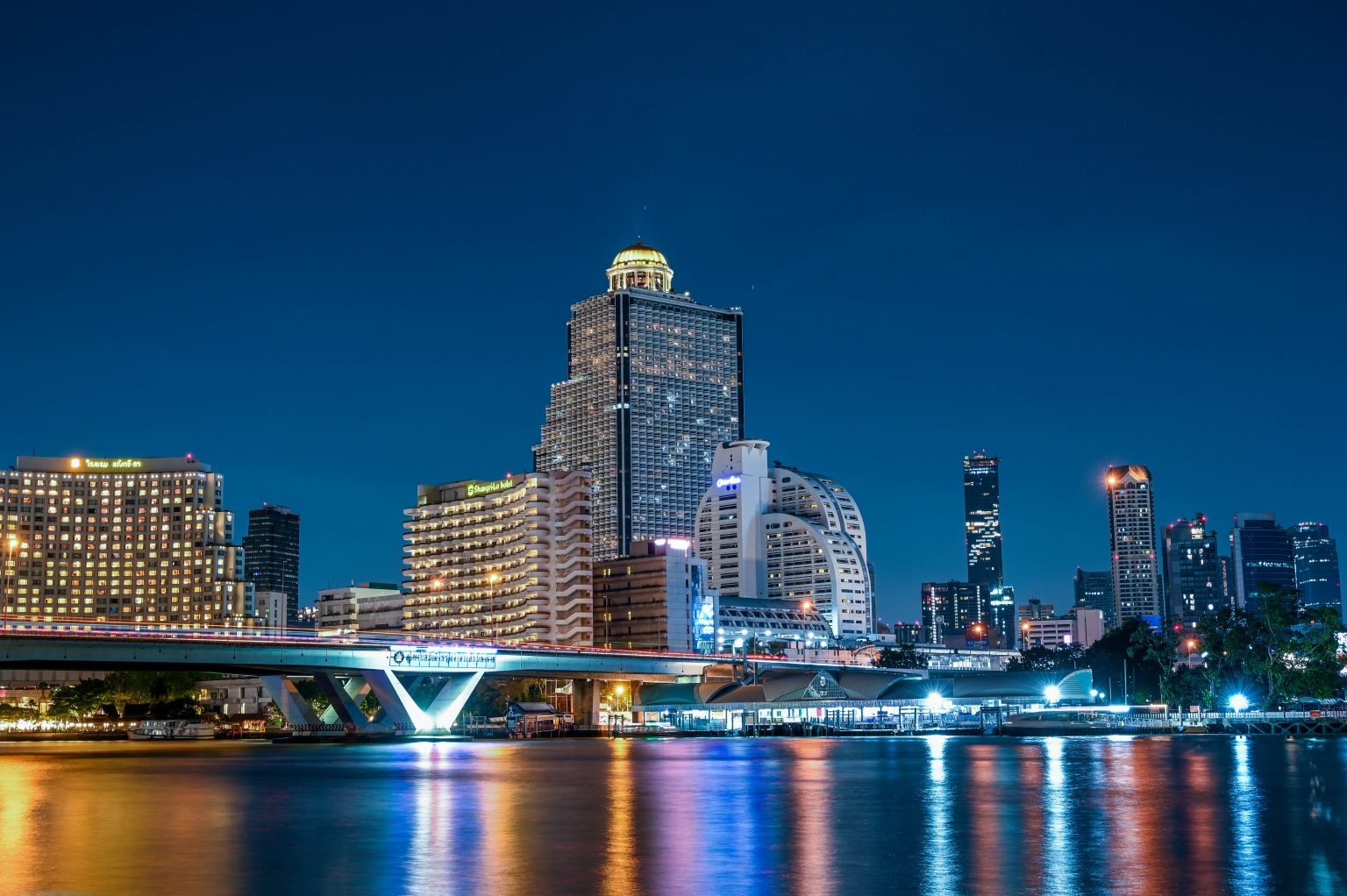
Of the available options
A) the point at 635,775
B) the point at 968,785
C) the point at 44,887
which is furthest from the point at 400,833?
the point at 635,775

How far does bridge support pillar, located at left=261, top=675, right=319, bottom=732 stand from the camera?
7269 inches

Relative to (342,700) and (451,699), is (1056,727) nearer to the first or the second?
(451,699)

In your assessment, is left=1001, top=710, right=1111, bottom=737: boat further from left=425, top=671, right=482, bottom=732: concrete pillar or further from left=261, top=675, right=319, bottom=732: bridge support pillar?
left=261, top=675, right=319, bottom=732: bridge support pillar

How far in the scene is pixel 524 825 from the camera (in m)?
49.9

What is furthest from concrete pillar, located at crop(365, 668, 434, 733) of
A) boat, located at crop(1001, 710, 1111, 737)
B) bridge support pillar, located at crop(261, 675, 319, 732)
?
boat, located at crop(1001, 710, 1111, 737)

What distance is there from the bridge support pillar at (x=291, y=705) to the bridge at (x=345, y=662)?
15cm

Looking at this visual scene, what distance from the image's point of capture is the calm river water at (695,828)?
1405 inches

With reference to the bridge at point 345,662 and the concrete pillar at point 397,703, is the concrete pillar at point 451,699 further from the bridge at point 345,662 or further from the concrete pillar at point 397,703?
the concrete pillar at point 397,703

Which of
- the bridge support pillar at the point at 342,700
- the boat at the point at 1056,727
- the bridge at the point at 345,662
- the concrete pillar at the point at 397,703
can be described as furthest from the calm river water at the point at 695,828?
the bridge support pillar at the point at 342,700

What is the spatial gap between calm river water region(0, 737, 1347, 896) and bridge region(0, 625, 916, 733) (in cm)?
3833

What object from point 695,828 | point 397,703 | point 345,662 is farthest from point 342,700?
point 695,828

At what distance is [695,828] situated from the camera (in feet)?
158

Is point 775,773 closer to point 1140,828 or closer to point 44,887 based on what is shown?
point 1140,828

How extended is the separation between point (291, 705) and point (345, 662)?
32.9 m
